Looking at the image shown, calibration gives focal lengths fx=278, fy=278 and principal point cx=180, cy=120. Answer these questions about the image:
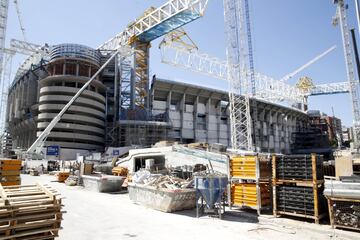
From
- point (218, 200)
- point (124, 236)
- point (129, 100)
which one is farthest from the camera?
point (129, 100)

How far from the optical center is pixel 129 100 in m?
71.1

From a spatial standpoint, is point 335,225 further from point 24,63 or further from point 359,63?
point 24,63

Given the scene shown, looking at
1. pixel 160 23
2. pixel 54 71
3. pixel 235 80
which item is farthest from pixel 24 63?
pixel 235 80

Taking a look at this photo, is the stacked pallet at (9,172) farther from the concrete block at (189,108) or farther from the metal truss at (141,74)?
the concrete block at (189,108)

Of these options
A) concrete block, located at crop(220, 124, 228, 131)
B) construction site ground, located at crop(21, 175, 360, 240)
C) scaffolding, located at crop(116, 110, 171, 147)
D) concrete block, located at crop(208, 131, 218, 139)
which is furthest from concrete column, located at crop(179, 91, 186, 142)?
construction site ground, located at crop(21, 175, 360, 240)

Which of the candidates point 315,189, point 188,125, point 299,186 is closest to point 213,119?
point 188,125

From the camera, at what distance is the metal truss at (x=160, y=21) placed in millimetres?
50797

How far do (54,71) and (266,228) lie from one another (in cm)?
6859

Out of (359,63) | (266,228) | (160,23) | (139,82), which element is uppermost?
(160,23)

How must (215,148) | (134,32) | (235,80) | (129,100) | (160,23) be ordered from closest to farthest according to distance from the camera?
(215,148) < (235,80) < (160,23) < (134,32) < (129,100)

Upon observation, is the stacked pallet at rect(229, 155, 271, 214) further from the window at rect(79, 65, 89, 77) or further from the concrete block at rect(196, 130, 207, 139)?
the window at rect(79, 65, 89, 77)

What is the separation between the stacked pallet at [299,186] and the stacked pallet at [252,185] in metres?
0.77

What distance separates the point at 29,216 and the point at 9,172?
910 cm

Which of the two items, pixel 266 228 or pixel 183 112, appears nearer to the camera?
pixel 266 228
